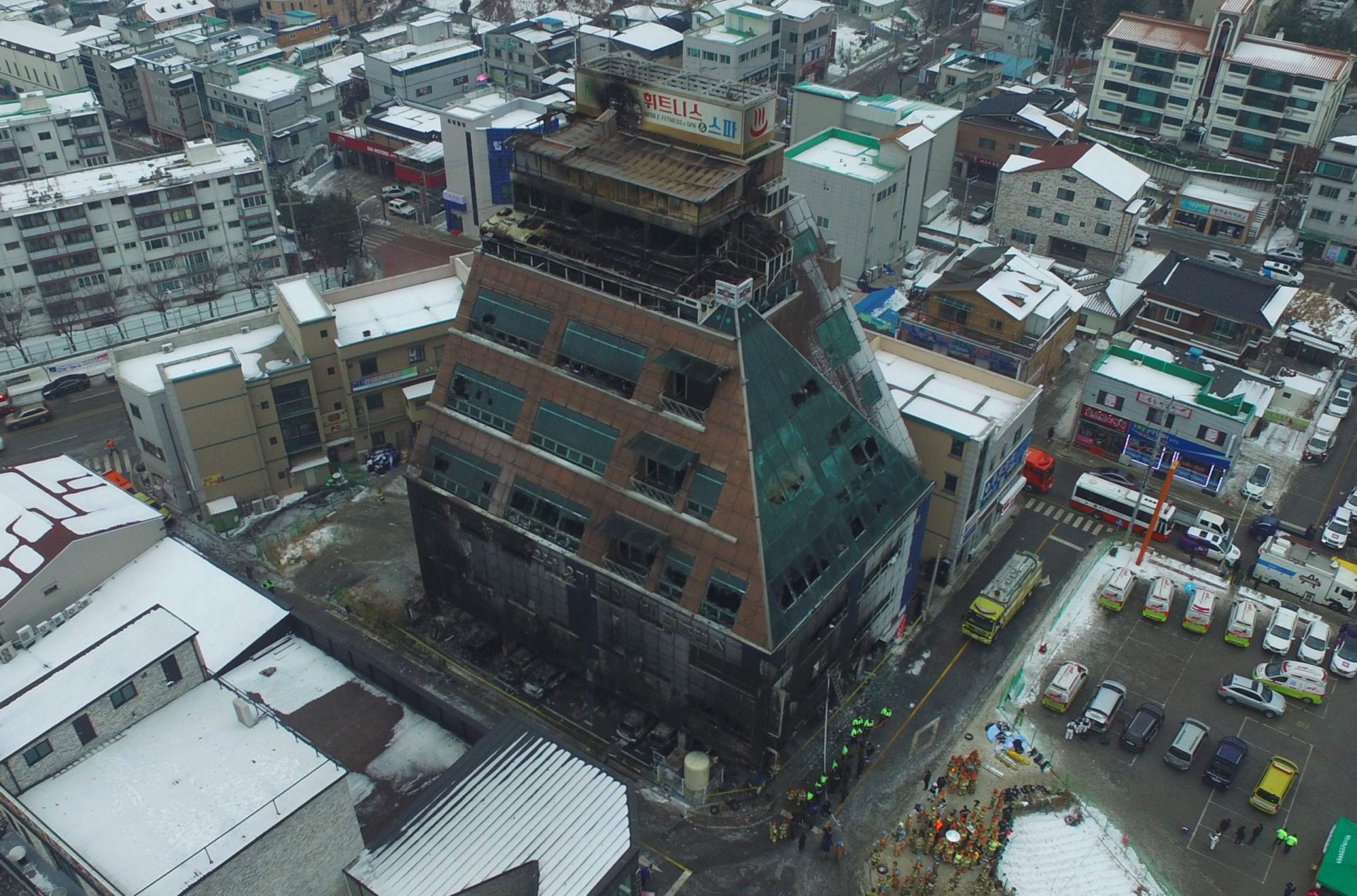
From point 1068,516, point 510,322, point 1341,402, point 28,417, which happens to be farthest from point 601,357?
point 1341,402

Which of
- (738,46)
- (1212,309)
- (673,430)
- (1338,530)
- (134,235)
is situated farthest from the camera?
(738,46)

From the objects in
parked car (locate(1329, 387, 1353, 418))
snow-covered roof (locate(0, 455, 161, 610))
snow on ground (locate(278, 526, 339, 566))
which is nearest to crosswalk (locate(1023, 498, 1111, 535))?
parked car (locate(1329, 387, 1353, 418))

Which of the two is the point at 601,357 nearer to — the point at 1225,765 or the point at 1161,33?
the point at 1225,765

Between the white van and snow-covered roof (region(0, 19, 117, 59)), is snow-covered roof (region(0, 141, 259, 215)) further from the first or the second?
the white van

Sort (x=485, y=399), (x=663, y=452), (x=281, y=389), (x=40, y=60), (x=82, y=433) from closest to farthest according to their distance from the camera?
(x=663, y=452), (x=485, y=399), (x=281, y=389), (x=82, y=433), (x=40, y=60)

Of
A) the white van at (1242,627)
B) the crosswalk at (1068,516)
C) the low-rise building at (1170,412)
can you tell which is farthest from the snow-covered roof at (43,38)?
the white van at (1242,627)
